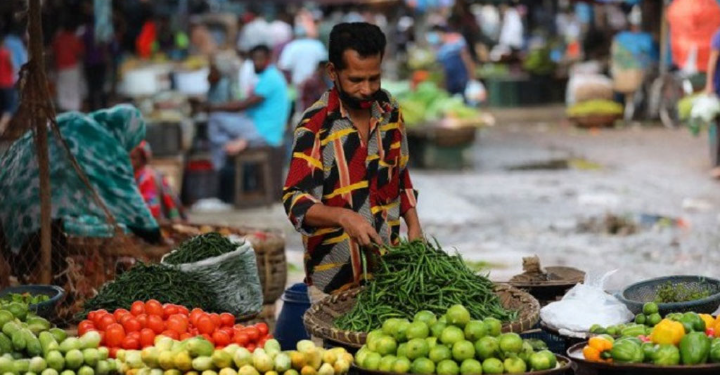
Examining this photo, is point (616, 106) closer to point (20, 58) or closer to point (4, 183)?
point (20, 58)

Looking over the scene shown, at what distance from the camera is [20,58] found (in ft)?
65.9

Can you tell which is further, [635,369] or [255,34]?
[255,34]

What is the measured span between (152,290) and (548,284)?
1.81 meters

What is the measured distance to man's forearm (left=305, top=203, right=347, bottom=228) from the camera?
5027 mm

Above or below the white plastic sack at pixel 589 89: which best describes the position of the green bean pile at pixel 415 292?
above

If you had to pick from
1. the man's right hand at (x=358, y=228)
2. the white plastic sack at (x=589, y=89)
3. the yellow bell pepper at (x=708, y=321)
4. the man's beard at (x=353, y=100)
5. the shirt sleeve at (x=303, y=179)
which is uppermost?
the man's beard at (x=353, y=100)

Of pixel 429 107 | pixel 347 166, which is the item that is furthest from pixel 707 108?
pixel 347 166

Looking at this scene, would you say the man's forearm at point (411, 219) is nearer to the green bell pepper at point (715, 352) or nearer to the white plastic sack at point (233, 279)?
the white plastic sack at point (233, 279)

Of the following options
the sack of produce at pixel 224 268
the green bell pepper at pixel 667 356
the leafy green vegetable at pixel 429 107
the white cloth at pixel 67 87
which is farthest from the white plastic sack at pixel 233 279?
the white cloth at pixel 67 87

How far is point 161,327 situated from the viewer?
5141 millimetres

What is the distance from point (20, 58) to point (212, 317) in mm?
15805

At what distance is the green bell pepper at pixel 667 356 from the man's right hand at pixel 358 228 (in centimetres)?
111

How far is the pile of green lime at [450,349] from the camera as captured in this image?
15.0 ft

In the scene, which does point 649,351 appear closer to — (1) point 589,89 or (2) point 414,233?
(2) point 414,233
